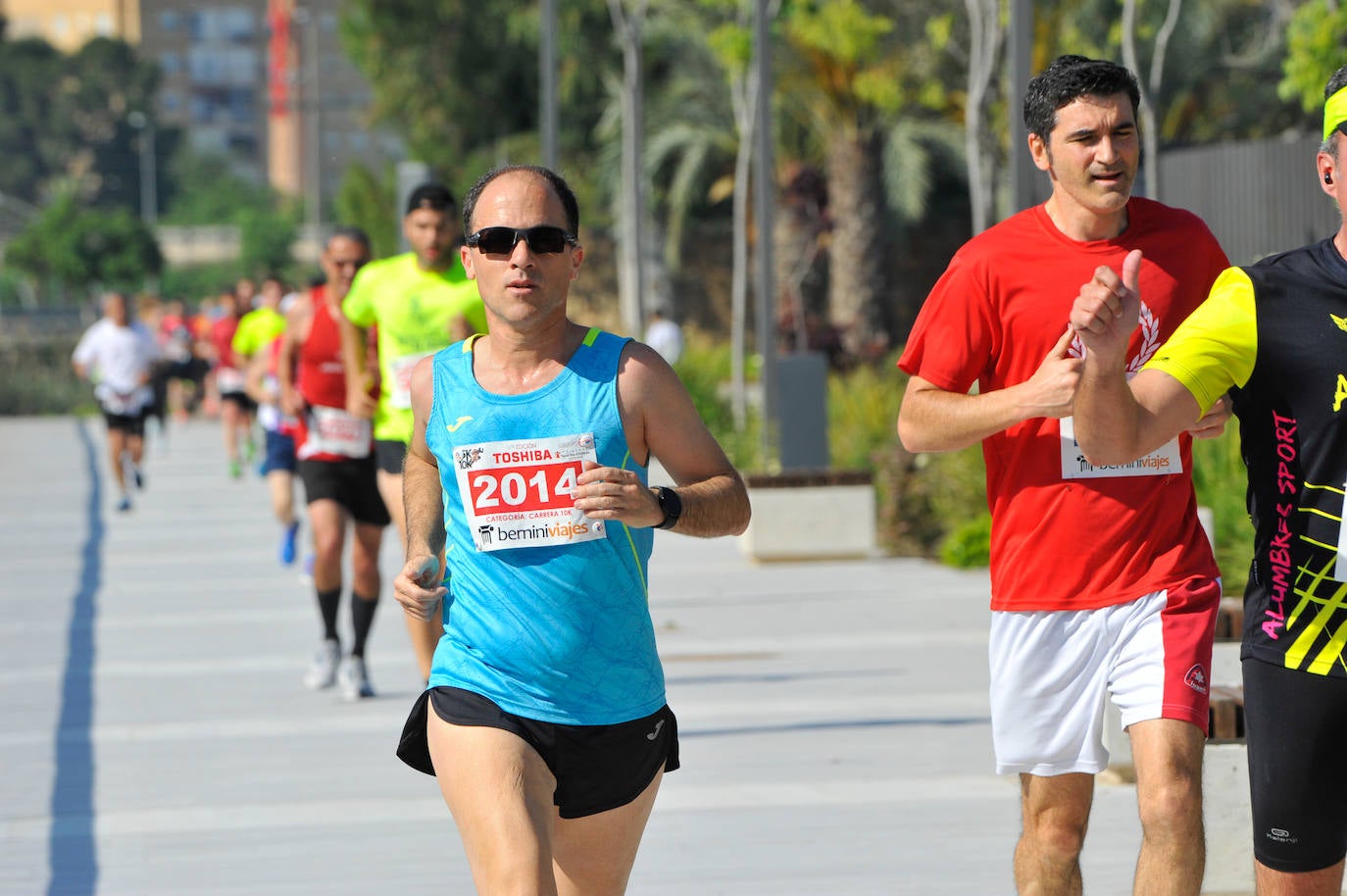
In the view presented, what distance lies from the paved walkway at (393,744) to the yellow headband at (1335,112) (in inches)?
113

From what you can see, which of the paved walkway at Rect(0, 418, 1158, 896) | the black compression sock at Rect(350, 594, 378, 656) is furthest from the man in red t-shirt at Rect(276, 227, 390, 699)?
the paved walkway at Rect(0, 418, 1158, 896)

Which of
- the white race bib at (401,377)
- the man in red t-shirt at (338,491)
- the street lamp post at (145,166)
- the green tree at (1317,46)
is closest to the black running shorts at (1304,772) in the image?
the white race bib at (401,377)

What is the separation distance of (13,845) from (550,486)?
3.50 m

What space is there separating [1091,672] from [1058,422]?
1.76 feet

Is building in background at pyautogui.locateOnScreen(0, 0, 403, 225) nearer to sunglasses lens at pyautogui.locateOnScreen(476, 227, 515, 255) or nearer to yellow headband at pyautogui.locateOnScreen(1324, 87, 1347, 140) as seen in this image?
sunglasses lens at pyautogui.locateOnScreen(476, 227, 515, 255)

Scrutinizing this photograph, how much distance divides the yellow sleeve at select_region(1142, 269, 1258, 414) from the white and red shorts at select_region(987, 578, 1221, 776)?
79 centimetres

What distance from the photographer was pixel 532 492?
4.10 m

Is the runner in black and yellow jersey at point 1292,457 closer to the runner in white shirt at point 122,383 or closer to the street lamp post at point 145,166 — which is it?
the runner in white shirt at point 122,383

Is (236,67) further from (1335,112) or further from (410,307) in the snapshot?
(1335,112)

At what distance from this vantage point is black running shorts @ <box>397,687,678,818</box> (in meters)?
4.11

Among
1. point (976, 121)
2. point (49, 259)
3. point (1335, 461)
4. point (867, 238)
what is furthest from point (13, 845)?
point (49, 259)

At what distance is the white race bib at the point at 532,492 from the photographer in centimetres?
411

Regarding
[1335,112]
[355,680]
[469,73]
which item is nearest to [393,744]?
[355,680]

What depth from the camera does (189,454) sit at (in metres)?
28.7
